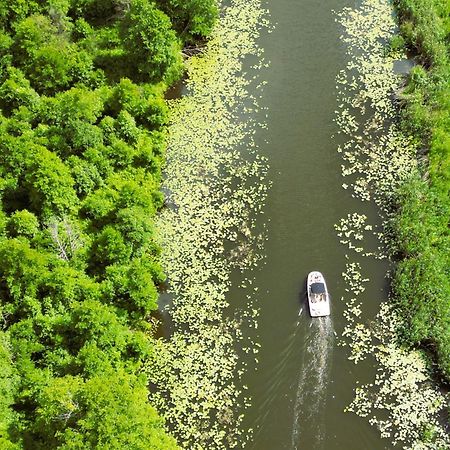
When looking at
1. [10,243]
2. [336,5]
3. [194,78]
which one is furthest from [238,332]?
[336,5]

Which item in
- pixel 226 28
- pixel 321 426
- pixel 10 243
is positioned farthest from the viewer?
pixel 226 28

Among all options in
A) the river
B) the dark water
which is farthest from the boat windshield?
the river

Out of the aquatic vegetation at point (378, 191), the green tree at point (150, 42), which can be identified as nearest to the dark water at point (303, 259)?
the aquatic vegetation at point (378, 191)

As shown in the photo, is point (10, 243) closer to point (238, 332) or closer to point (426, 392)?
point (238, 332)

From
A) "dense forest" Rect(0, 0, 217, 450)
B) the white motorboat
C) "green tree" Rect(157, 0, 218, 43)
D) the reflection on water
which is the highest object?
"green tree" Rect(157, 0, 218, 43)

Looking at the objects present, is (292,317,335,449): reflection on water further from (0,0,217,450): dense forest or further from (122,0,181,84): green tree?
(122,0,181,84): green tree
